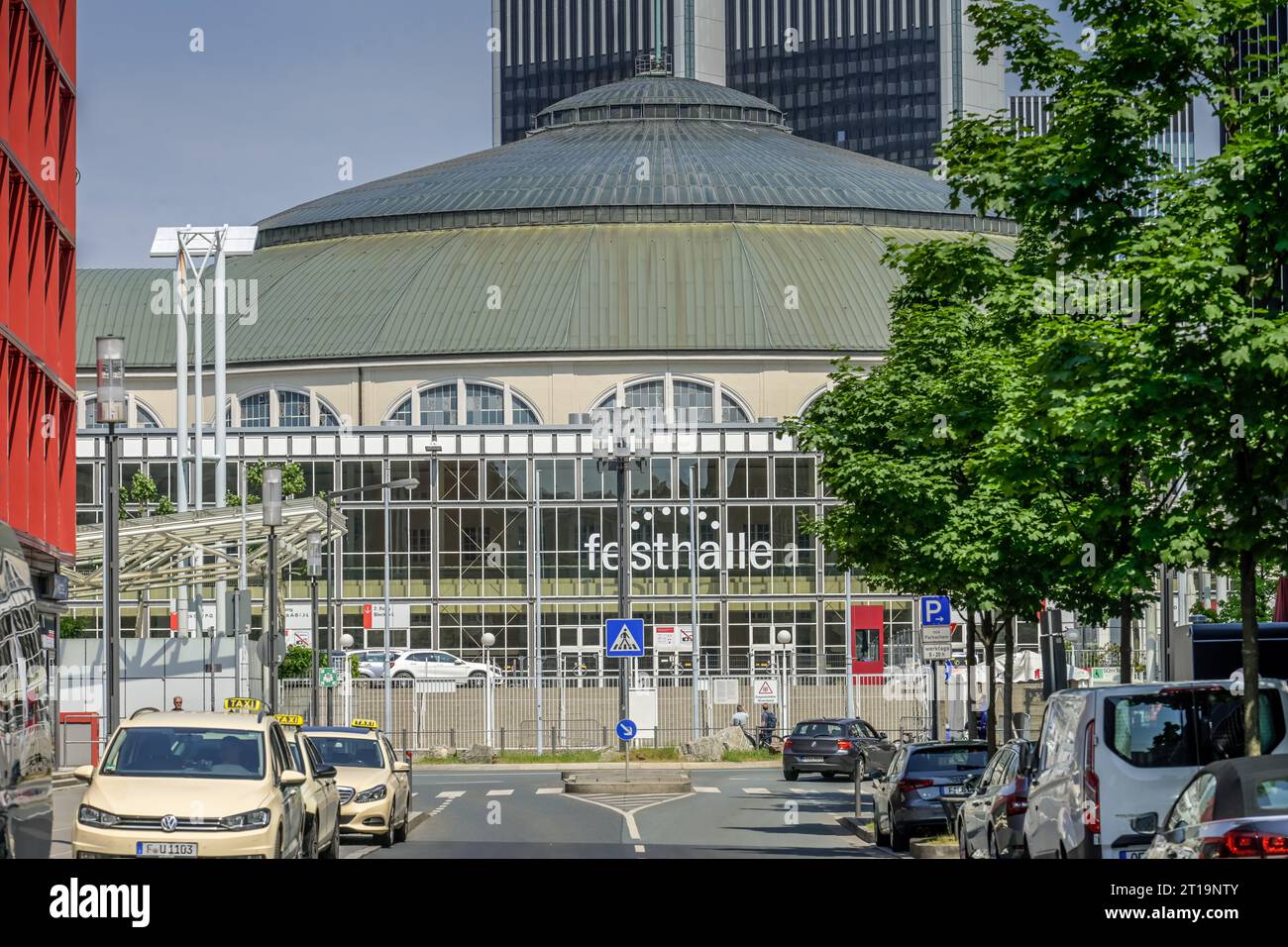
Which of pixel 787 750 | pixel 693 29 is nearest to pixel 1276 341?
pixel 787 750

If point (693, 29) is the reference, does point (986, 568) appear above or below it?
below

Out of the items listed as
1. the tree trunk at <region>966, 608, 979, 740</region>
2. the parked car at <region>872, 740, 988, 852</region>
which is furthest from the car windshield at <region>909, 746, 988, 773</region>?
the tree trunk at <region>966, 608, 979, 740</region>

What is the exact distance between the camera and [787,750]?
49031mm

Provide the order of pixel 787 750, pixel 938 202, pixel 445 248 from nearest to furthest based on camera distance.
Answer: pixel 787 750
pixel 445 248
pixel 938 202

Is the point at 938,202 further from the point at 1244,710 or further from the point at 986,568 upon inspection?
the point at 1244,710

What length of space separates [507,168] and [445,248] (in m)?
13.5

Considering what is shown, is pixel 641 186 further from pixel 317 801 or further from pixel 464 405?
pixel 317 801

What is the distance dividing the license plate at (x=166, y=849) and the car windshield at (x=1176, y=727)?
7.06 metres

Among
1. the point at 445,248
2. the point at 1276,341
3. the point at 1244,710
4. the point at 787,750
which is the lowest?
the point at 787,750

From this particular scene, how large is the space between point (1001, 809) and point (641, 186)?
95.2 metres

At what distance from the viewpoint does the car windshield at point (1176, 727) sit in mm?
15398

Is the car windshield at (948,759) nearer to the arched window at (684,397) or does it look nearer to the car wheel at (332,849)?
the car wheel at (332,849)
